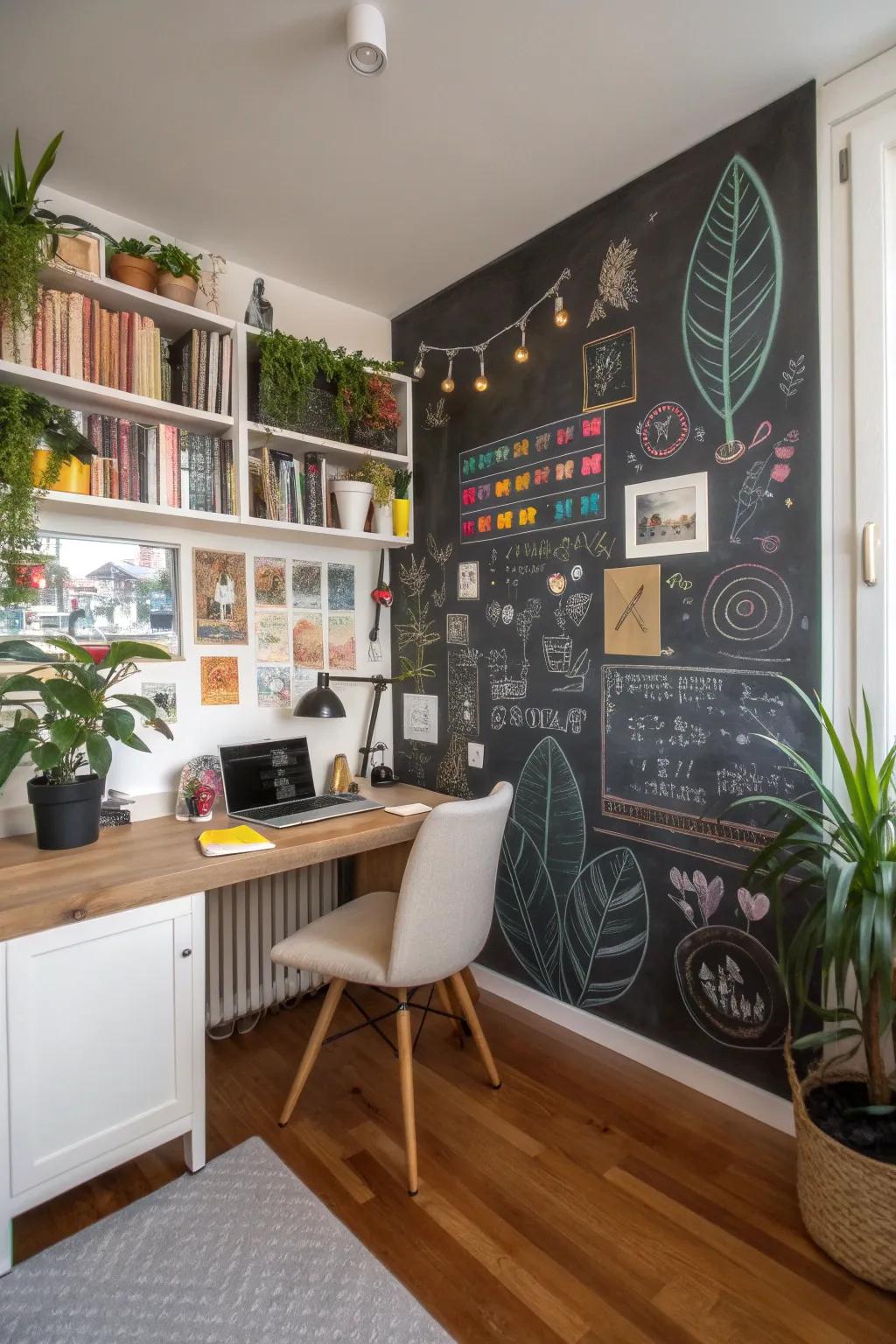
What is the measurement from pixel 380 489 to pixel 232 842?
4.51ft

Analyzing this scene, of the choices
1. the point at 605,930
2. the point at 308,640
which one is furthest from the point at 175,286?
the point at 605,930

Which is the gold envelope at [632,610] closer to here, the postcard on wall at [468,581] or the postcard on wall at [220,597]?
the postcard on wall at [468,581]

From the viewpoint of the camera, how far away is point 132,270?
2033 mm

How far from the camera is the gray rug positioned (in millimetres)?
1324

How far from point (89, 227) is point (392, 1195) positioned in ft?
8.57

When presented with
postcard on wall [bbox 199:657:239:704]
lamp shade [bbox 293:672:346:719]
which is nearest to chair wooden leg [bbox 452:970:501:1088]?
lamp shade [bbox 293:672:346:719]

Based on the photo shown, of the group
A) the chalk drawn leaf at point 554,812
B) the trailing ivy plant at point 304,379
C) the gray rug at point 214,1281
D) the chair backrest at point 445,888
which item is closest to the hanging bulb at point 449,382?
the trailing ivy plant at point 304,379

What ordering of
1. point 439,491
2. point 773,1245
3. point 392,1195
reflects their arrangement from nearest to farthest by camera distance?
point 773,1245 → point 392,1195 → point 439,491

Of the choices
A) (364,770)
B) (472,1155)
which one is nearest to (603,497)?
(364,770)

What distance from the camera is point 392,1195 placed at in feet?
5.38

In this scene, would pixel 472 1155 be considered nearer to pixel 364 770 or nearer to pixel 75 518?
pixel 364 770

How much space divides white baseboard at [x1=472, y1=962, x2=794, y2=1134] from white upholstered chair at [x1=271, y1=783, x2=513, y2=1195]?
0.66 meters

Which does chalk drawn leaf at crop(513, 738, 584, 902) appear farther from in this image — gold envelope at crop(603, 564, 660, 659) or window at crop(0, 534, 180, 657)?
window at crop(0, 534, 180, 657)

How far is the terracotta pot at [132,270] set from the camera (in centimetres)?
203
